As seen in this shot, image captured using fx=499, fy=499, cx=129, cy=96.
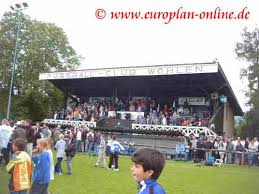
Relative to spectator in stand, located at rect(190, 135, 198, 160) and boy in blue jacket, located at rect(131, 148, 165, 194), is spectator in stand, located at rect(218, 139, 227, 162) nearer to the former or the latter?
spectator in stand, located at rect(190, 135, 198, 160)

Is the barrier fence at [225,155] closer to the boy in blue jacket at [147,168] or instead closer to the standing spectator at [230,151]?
the standing spectator at [230,151]

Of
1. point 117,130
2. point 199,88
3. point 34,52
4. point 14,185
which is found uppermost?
point 34,52

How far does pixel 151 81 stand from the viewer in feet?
122

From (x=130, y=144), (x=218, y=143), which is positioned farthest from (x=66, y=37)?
(x=218, y=143)

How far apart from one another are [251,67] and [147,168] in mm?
46639

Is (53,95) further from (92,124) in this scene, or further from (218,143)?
(218,143)

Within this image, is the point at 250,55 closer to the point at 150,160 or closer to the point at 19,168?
the point at 19,168

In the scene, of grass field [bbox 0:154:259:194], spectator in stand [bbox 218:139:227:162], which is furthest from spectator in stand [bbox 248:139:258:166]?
grass field [bbox 0:154:259:194]

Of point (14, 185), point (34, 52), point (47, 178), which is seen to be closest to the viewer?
point (14, 185)

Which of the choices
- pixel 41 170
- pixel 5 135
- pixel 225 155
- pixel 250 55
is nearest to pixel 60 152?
pixel 5 135

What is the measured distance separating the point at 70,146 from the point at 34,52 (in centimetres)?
3356

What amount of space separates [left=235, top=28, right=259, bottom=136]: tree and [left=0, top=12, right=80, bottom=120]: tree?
18741mm

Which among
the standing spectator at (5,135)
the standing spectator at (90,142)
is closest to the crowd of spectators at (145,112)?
the standing spectator at (90,142)

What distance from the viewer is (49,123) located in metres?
38.9
